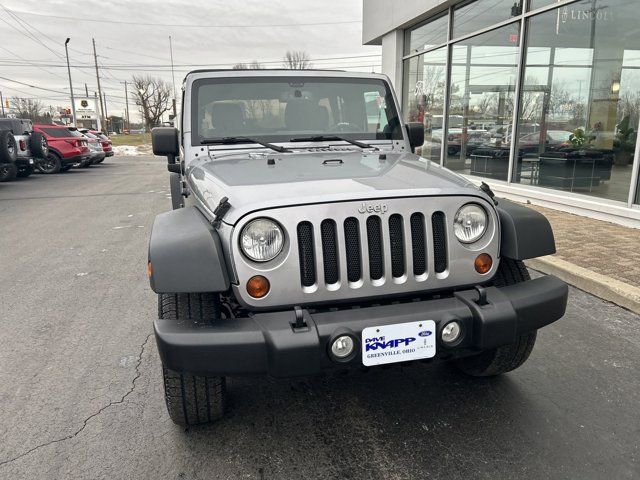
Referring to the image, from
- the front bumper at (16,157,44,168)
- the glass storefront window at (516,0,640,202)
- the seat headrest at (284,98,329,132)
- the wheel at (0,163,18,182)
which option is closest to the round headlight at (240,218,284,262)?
the seat headrest at (284,98,329,132)

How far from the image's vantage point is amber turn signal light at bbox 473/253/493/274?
2.40m

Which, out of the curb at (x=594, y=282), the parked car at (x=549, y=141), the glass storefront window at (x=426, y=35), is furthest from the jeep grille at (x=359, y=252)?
the glass storefront window at (x=426, y=35)

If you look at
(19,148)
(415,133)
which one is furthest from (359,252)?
(19,148)

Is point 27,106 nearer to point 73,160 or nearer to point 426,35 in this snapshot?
point 73,160

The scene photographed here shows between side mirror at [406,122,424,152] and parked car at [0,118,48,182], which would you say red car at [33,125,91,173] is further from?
side mirror at [406,122,424,152]

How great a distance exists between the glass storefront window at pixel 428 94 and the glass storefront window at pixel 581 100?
3376 millimetres

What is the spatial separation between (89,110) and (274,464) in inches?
2896

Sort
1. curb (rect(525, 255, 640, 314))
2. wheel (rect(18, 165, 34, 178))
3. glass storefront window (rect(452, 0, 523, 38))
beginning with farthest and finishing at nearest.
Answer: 1. wheel (rect(18, 165, 34, 178))
2. glass storefront window (rect(452, 0, 523, 38))
3. curb (rect(525, 255, 640, 314))

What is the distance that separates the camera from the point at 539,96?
890 centimetres

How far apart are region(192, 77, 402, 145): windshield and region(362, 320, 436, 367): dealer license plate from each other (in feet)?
6.16

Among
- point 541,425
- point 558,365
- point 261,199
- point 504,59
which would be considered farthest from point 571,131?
point 261,199

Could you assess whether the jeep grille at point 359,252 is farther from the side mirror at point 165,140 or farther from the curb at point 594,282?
the curb at point 594,282

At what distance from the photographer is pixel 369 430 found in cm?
254

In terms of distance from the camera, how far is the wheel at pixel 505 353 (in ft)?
8.56
